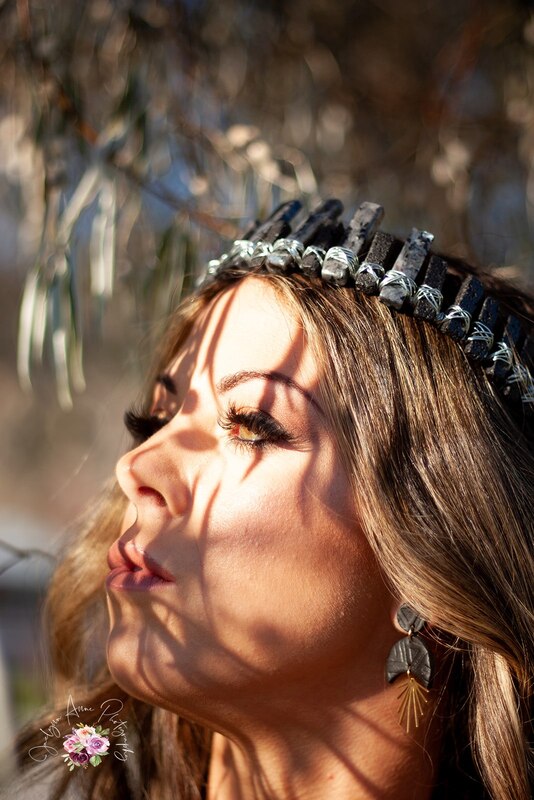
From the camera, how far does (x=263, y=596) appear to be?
1122 mm

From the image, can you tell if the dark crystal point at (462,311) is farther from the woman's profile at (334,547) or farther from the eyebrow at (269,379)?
the eyebrow at (269,379)

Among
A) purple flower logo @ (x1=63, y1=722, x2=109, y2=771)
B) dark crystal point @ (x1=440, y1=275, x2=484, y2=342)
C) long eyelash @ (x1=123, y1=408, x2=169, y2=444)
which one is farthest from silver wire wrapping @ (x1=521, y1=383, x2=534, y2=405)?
purple flower logo @ (x1=63, y1=722, x2=109, y2=771)

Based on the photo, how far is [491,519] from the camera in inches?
48.4

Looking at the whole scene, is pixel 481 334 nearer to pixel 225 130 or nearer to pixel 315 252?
pixel 315 252

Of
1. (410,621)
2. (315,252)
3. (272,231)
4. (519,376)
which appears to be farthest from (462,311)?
(410,621)

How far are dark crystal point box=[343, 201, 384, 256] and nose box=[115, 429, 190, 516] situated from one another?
17.2 inches

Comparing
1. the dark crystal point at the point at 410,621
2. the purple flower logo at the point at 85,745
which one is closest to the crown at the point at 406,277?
the dark crystal point at the point at 410,621

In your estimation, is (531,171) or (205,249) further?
(531,171)

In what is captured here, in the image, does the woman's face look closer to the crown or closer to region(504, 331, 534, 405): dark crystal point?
the crown

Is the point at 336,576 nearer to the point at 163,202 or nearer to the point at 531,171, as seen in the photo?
the point at 163,202

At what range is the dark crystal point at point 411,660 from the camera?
47.6 inches

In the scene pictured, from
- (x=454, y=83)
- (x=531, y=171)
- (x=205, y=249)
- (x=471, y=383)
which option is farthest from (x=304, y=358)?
(x=454, y=83)

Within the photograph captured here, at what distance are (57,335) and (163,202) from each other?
0.47 metres

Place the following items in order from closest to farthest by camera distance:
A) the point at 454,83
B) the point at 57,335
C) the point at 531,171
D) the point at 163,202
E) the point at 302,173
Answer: the point at 57,335
the point at 163,202
the point at 302,173
the point at 531,171
the point at 454,83
